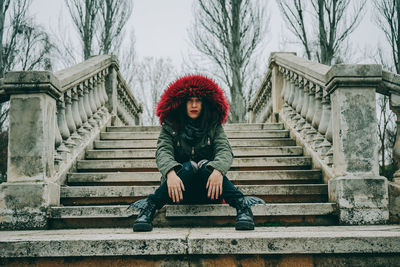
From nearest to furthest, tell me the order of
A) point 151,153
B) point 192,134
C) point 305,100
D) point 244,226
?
point 244,226 → point 192,134 → point 151,153 → point 305,100

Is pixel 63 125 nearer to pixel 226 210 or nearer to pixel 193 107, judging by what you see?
pixel 193 107

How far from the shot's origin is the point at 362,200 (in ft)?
9.59

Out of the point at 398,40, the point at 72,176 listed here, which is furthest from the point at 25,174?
the point at 398,40

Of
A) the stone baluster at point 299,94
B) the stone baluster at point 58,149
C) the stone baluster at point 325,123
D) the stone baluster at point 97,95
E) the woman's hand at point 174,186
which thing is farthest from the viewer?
the stone baluster at point 97,95

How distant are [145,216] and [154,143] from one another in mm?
2247

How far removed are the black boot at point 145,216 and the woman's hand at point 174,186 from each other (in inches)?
6.5

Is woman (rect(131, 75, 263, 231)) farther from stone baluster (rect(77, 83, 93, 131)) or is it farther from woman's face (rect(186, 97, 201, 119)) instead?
stone baluster (rect(77, 83, 93, 131))

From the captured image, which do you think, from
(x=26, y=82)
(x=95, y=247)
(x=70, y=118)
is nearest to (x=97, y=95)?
(x=70, y=118)

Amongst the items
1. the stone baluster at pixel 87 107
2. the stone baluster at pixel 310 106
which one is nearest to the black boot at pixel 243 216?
the stone baluster at pixel 310 106

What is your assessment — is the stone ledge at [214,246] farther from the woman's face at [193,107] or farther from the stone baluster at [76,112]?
the stone baluster at [76,112]

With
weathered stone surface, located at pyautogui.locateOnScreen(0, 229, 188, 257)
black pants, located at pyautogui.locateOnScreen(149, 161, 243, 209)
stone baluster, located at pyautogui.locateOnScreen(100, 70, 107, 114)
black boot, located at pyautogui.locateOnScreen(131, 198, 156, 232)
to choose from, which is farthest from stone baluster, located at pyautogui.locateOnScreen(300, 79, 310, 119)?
stone baluster, located at pyautogui.locateOnScreen(100, 70, 107, 114)

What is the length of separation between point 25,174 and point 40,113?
51 cm

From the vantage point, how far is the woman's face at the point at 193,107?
2887 millimetres

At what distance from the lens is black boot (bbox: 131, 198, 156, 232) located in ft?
8.16
